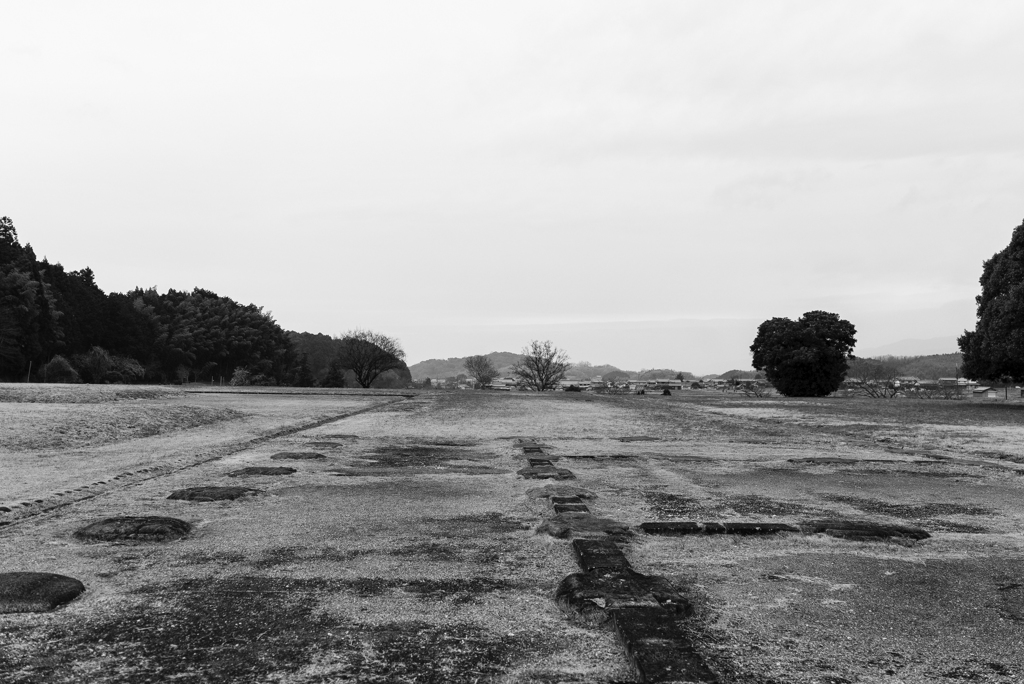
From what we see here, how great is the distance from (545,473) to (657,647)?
5.58 m

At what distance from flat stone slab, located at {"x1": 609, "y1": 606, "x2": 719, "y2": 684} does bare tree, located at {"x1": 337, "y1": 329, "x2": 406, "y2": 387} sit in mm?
73245

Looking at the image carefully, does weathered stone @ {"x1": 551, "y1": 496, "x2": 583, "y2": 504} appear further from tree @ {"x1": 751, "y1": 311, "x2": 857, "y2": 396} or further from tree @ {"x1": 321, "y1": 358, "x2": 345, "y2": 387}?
tree @ {"x1": 321, "y1": 358, "x2": 345, "y2": 387}

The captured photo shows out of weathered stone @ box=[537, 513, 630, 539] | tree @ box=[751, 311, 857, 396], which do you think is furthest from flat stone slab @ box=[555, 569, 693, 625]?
tree @ box=[751, 311, 857, 396]

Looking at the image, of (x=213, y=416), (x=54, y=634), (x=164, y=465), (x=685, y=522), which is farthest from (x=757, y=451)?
(x=213, y=416)

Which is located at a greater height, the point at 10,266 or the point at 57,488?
the point at 10,266

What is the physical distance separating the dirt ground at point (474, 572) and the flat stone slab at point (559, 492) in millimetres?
170

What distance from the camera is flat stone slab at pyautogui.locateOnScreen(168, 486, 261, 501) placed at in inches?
267

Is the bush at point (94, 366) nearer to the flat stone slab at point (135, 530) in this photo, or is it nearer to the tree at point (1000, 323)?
the tree at point (1000, 323)

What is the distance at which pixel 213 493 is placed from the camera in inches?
273

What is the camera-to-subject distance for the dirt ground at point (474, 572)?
9.65 feet

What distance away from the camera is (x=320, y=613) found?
11.5 feet

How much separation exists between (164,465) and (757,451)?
8.82 meters

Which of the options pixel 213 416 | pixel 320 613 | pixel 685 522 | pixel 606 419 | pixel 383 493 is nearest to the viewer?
pixel 320 613

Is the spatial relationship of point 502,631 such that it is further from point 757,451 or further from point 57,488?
point 757,451
